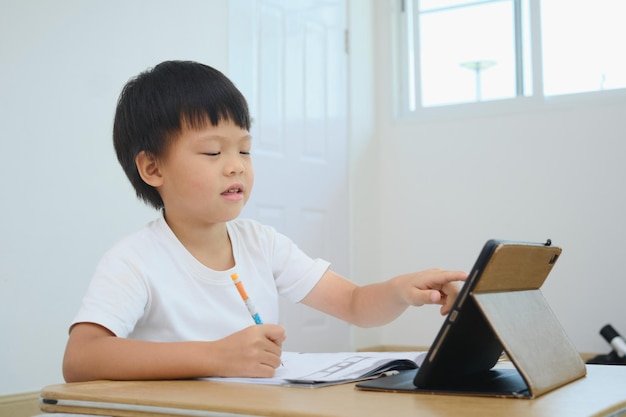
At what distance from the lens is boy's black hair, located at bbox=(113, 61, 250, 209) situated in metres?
1.15

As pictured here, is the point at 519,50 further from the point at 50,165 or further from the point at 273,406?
the point at 273,406

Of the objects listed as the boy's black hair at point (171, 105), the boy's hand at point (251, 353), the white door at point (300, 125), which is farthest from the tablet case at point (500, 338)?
the white door at point (300, 125)

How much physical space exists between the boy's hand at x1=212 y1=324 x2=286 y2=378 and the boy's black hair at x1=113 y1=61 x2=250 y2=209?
373mm

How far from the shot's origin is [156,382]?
0.87m

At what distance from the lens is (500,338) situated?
2.37ft

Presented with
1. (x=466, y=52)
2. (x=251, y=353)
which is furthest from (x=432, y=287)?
(x=466, y=52)

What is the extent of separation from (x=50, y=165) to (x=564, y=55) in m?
2.54

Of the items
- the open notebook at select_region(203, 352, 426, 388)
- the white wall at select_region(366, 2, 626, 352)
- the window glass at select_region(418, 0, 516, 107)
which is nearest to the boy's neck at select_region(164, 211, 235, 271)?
the open notebook at select_region(203, 352, 426, 388)

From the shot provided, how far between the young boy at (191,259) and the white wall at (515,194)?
2.69 meters

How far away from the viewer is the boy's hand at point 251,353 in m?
0.86

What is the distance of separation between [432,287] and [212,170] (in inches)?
13.8

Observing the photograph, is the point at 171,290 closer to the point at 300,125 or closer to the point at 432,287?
the point at 432,287

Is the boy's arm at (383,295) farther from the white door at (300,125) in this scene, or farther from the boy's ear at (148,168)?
the white door at (300,125)

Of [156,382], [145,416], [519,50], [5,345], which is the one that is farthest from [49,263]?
[519,50]
